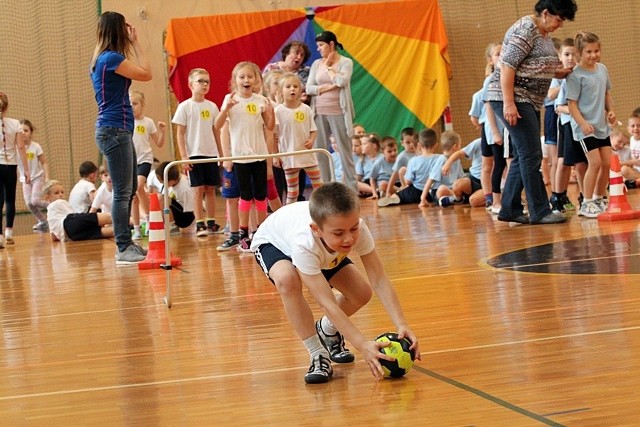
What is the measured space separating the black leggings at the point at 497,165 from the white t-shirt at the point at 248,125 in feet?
8.43

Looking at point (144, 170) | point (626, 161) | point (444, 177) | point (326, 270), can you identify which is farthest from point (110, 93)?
point (626, 161)

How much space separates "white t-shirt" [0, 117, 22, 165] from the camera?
11.5 m

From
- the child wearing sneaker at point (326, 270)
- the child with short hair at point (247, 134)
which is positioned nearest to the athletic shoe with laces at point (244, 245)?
the child with short hair at point (247, 134)

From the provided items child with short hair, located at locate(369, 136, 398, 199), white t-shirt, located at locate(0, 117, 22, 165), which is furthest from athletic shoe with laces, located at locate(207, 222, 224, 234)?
child with short hair, located at locate(369, 136, 398, 199)

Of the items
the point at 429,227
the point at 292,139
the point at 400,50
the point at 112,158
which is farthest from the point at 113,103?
the point at 400,50

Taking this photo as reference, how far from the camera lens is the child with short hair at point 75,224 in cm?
1148

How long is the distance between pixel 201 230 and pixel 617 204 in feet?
14.4

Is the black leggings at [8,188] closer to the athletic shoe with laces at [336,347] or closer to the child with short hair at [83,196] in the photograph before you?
the child with short hair at [83,196]

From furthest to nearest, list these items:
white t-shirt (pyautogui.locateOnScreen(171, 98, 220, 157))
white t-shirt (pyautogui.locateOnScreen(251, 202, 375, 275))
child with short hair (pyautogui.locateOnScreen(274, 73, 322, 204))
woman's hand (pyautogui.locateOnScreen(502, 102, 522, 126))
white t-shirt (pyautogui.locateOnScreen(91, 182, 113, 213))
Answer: white t-shirt (pyautogui.locateOnScreen(91, 182, 113, 213)) → white t-shirt (pyautogui.locateOnScreen(171, 98, 220, 157)) → child with short hair (pyautogui.locateOnScreen(274, 73, 322, 204)) → woman's hand (pyautogui.locateOnScreen(502, 102, 522, 126)) → white t-shirt (pyautogui.locateOnScreen(251, 202, 375, 275))

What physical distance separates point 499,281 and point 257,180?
142 inches

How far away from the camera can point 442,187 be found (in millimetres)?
12094

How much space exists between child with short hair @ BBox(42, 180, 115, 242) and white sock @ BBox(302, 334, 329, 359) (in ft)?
26.6

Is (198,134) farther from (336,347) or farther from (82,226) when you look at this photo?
(336,347)

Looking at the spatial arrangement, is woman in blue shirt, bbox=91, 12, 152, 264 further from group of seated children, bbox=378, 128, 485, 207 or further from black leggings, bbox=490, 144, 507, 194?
group of seated children, bbox=378, 128, 485, 207
